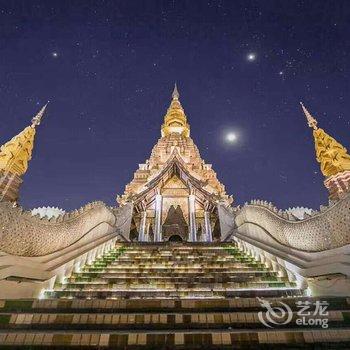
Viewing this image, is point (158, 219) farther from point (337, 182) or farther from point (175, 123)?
point (175, 123)

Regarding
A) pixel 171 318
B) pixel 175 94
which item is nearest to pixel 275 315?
pixel 171 318

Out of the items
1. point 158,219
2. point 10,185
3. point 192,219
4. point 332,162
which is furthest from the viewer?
point 158,219

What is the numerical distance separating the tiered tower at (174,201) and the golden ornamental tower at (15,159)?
24.3ft

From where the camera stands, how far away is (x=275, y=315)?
3.50 meters

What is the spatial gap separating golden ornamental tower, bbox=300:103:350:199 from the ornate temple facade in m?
10.0

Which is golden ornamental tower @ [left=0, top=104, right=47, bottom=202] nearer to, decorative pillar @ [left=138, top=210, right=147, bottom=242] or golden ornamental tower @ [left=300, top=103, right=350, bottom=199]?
decorative pillar @ [left=138, top=210, right=147, bottom=242]

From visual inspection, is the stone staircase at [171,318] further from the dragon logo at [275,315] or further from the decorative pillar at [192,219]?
the decorative pillar at [192,219]

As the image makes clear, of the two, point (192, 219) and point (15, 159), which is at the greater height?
point (15, 159)

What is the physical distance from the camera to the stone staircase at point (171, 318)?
9.84 feet

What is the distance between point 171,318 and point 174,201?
1996 centimetres

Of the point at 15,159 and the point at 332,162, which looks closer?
the point at 15,159

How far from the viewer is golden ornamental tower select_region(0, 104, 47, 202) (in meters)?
16.3

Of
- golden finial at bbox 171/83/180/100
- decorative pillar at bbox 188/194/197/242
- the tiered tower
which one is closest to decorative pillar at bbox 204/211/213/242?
the tiered tower

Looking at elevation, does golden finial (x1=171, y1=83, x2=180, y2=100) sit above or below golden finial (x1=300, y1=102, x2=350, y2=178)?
above
